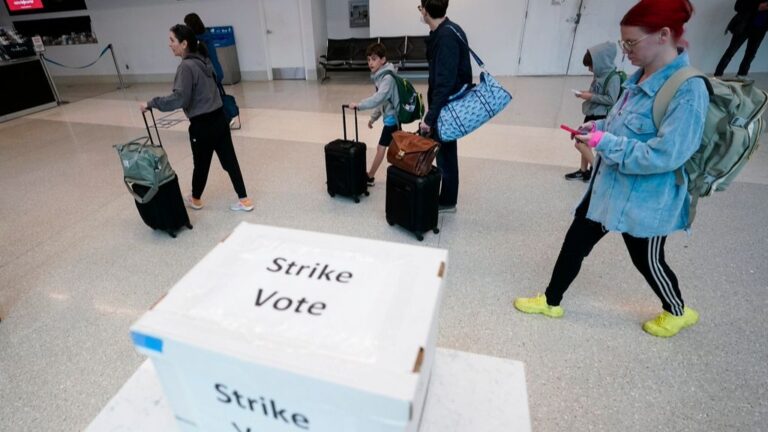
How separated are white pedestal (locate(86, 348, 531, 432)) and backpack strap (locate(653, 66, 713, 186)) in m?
0.89

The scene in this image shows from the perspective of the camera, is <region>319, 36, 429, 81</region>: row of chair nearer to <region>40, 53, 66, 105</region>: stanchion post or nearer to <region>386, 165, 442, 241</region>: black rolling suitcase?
<region>40, 53, 66, 105</region>: stanchion post

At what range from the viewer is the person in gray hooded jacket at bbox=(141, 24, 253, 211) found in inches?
92.0

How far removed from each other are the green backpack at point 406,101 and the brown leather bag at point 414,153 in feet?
1.47

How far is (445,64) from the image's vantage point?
6.97 ft

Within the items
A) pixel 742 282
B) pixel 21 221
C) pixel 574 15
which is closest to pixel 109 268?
pixel 21 221

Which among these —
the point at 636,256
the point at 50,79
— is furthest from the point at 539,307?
the point at 50,79

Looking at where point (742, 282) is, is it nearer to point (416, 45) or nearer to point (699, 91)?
point (699, 91)

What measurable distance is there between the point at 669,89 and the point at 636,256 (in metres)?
0.71

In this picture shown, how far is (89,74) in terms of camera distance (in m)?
9.01

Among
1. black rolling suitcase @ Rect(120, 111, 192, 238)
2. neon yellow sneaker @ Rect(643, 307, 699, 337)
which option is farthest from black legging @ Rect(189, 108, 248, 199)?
neon yellow sneaker @ Rect(643, 307, 699, 337)

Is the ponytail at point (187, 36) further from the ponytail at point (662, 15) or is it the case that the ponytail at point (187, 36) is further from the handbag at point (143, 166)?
the ponytail at point (662, 15)

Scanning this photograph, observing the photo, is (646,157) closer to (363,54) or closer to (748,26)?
(748,26)

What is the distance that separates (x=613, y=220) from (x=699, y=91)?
19.0 inches

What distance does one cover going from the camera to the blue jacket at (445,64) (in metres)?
2.08
